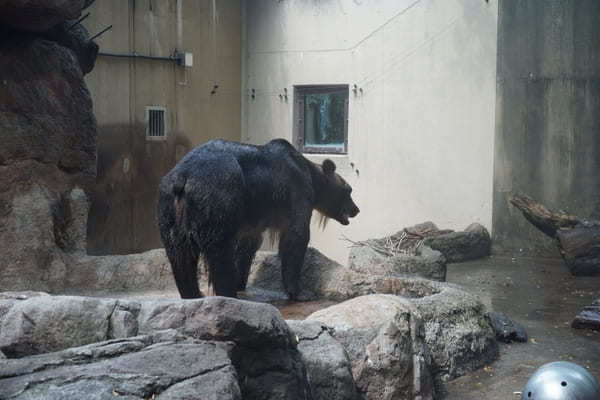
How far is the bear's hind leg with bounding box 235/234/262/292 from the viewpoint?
7.43m

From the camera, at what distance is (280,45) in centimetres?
1411

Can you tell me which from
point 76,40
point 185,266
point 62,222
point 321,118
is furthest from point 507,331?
point 321,118

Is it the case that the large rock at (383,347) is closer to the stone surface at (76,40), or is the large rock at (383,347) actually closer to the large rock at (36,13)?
the large rock at (36,13)

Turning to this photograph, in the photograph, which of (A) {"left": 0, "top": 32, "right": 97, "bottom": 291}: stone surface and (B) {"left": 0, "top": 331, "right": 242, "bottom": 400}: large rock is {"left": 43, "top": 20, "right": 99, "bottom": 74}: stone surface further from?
(B) {"left": 0, "top": 331, "right": 242, "bottom": 400}: large rock

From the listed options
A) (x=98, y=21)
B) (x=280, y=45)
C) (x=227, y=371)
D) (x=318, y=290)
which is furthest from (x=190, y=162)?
(x=280, y=45)

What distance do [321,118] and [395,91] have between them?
1.59 metres

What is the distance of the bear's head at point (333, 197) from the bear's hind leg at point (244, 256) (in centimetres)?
135

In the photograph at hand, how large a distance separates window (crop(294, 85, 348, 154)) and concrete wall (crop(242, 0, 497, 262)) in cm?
19

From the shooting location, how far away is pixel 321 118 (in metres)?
13.8

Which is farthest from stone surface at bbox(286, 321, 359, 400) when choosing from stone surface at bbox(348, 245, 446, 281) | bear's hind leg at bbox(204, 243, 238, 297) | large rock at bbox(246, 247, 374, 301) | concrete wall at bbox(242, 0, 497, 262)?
concrete wall at bbox(242, 0, 497, 262)

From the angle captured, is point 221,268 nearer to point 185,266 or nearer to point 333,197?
point 185,266

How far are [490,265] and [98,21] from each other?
6.93 meters

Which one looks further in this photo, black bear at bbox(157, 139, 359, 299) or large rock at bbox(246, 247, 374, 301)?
large rock at bbox(246, 247, 374, 301)

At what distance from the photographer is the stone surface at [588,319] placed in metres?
7.36
